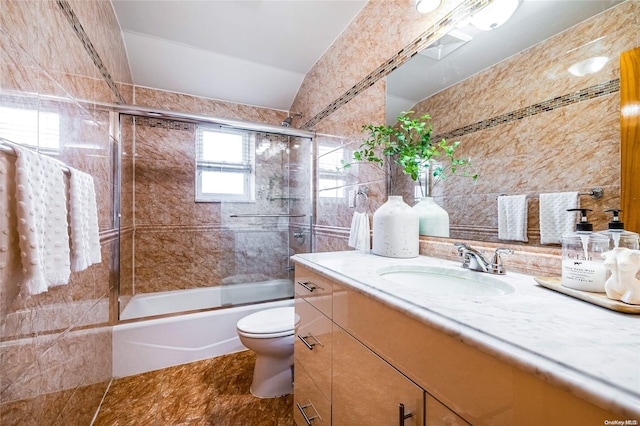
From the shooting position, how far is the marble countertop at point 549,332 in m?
0.32

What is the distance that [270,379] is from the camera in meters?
1.54

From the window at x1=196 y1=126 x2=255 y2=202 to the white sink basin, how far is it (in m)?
1.95

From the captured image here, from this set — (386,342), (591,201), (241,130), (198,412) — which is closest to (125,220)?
(241,130)

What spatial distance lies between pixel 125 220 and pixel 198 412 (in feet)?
5.24

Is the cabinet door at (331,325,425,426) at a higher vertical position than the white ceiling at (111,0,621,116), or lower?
lower

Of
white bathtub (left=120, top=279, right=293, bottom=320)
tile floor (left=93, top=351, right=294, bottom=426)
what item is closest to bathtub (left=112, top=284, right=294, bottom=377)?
tile floor (left=93, top=351, right=294, bottom=426)

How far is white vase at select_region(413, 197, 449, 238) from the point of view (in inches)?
48.0

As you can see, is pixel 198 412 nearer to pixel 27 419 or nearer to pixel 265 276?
pixel 27 419

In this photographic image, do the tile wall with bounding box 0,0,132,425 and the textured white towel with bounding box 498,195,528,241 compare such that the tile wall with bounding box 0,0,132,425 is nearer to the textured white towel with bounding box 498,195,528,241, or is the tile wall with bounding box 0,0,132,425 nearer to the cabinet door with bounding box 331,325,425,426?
the cabinet door with bounding box 331,325,425,426

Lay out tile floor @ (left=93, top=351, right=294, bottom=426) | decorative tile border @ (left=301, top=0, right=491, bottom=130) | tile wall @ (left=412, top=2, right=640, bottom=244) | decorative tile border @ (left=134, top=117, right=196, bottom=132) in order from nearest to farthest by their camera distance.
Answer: tile wall @ (left=412, top=2, right=640, bottom=244)
decorative tile border @ (left=301, top=0, right=491, bottom=130)
tile floor @ (left=93, top=351, right=294, bottom=426)
decorative tile border @ (left=134, top=117, right=196, bottom=132)

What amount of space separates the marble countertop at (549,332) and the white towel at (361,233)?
2.32 feet

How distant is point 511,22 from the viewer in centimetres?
97

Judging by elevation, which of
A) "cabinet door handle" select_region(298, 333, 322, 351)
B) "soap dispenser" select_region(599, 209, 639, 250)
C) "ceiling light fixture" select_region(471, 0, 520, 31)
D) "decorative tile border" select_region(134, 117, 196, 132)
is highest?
"decorative tile border" select_region(134, 117, 196, 132)

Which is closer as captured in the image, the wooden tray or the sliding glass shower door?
the wooden tray
